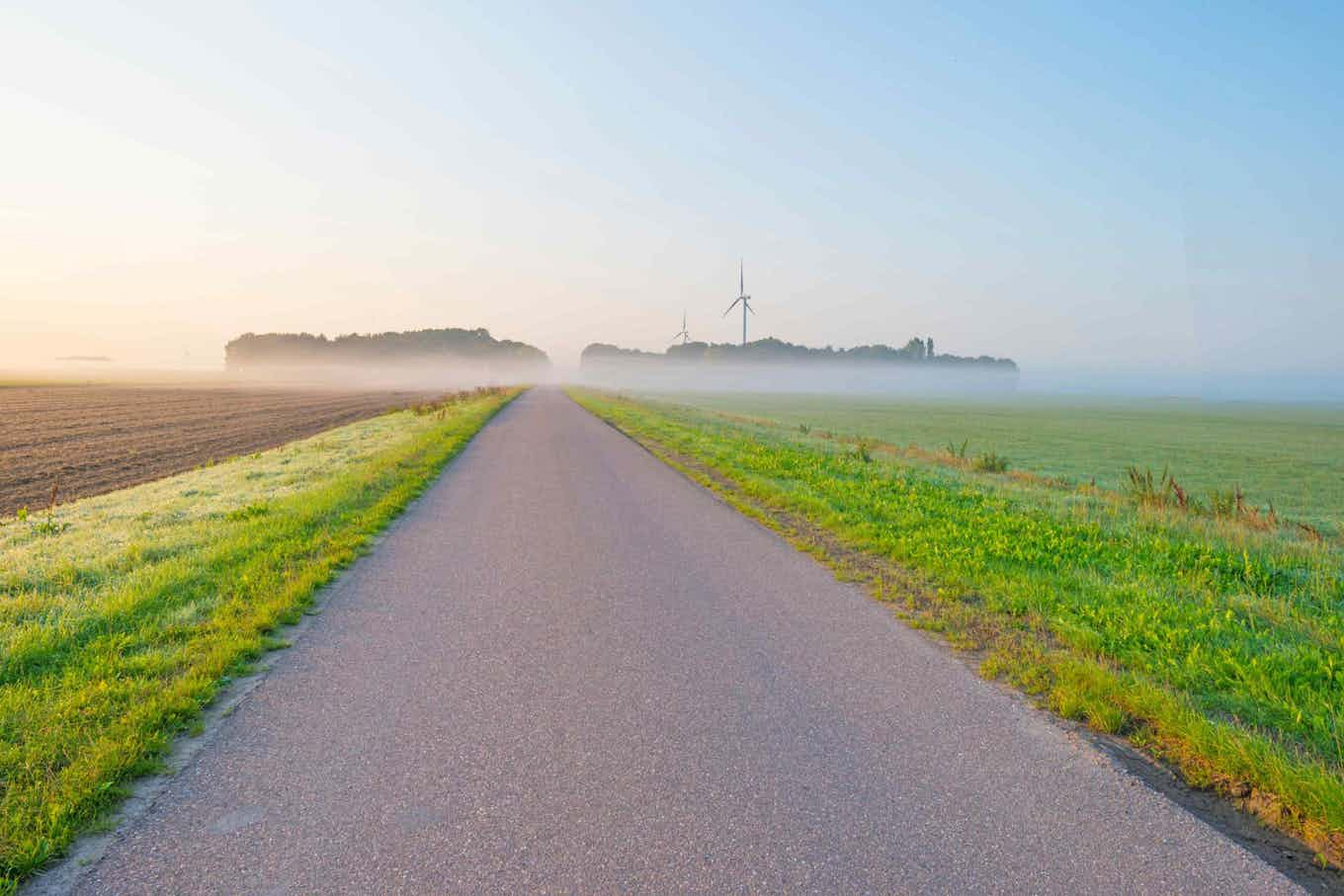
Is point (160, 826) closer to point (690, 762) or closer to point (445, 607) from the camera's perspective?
point (690, 762)

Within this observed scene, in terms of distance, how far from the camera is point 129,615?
6133 mm

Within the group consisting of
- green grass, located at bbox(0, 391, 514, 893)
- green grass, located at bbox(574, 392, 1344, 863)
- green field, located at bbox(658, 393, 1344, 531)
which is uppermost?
green grass, located at bbox(0, 391, 514, 893)

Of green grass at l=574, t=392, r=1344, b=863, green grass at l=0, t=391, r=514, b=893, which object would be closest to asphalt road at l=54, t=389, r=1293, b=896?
green grass at l=0, t=391, r=514, b=893

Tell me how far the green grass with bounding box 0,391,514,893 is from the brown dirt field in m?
4.45

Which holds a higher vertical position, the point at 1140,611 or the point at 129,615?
the point at 129,615

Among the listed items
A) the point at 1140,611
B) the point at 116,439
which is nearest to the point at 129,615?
the point at 1140,611

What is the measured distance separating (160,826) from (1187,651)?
6903 mm

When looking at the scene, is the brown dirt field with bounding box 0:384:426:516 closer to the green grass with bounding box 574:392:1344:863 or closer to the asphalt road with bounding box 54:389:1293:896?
the asphalt road with bounding box 54:389:1293:896

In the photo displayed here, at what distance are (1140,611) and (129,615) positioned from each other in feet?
29.9

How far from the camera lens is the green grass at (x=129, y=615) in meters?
3.62

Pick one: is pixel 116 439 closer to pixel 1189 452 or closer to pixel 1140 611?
pixel 1140 611

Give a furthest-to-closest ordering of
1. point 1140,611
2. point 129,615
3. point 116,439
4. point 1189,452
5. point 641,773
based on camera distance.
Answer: point 1189,452
point 116,439
point 1140,611
point 129,615
point 641,773

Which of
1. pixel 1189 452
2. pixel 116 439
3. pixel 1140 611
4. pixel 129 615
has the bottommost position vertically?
pixel 1189 452

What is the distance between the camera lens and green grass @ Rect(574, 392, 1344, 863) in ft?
13.4
